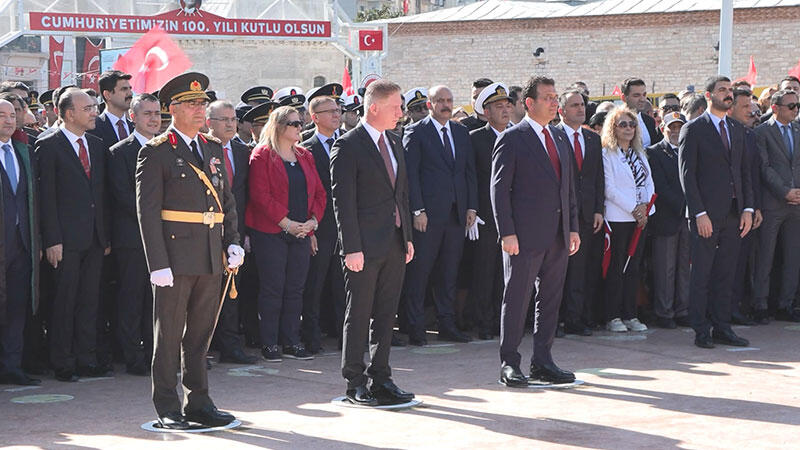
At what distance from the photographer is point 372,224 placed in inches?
285

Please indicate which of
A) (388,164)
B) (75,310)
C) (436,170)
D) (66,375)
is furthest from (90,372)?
(436,170)

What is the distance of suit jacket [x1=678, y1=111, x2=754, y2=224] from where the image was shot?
9.33m

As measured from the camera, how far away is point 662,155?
1073cm

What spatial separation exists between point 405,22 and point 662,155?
102 ft

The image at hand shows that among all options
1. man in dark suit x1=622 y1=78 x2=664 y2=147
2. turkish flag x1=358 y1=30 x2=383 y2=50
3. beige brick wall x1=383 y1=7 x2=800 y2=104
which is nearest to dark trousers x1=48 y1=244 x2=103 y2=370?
man in dark suit x1=622 y1=78 x2=664 y2=147

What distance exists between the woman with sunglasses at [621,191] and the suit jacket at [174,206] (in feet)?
15.0

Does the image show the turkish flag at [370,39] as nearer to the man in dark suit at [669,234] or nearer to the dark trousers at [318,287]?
the man in dark suit at [669,234]

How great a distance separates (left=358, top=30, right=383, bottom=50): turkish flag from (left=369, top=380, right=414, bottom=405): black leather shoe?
22.6 meters

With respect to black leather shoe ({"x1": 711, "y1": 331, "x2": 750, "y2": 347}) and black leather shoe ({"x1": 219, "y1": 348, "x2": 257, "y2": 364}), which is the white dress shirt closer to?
black leather shoe ({"x1": 219, "y1": 348, "x2": 257, "y2": 364})

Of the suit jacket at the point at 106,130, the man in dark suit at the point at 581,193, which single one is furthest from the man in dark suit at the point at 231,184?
the man in dark suit at the point at 581,193

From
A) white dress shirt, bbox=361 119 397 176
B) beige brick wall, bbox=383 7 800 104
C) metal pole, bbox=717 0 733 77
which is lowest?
white dress shirt, bbox=361 119 397 176

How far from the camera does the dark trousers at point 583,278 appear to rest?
10.1 meters

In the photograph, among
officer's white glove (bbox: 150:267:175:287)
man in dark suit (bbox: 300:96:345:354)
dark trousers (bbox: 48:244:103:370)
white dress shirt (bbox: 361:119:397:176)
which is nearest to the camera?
officer's white glove (bbox: 150:267:175:287)

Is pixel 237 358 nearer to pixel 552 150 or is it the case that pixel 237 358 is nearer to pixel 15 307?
pixel 15 307
